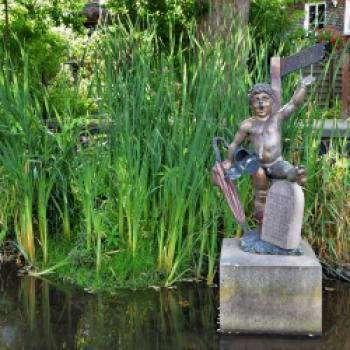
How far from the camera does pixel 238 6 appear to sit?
212 inches

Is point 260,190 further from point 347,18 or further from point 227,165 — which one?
point 347,18

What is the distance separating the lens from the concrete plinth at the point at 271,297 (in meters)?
2.97

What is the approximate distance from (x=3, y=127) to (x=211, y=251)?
1.53m

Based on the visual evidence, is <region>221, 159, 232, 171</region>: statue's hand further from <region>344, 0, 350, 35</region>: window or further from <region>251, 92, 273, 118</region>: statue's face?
<region>344, 0, 350, 35</region>: window

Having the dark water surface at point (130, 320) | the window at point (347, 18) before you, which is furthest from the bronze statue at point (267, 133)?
the window at point (347, 18)

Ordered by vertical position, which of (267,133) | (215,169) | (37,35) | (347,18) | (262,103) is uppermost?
(347,18)

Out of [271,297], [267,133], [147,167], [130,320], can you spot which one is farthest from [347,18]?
[130,320]

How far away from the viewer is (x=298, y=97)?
120 inches

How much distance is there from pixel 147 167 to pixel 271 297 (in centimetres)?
109

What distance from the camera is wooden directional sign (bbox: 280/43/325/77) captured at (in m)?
3.13

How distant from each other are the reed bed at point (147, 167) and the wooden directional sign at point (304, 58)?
17.8 inches

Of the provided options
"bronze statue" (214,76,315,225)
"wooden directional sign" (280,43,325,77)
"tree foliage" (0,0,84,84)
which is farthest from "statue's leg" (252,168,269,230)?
"tree foliage" (0,0,84,84)

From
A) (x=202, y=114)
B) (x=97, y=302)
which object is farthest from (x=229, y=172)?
(x=97, y=302)

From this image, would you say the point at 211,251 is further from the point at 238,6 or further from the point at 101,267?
the point at 238,6
